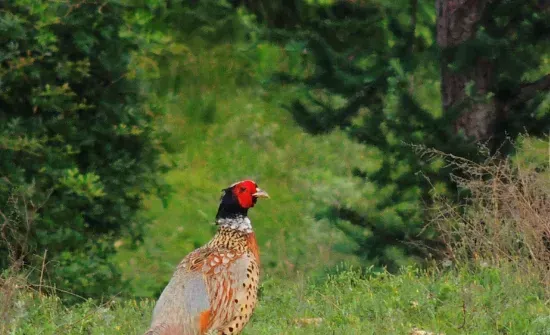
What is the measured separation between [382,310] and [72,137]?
4021 millimetres

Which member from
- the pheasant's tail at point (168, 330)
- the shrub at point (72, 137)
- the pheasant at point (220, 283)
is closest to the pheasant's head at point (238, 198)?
the pheasant at point (220, 283)

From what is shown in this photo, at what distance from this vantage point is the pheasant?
6.20m

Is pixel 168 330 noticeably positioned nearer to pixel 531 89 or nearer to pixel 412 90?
pixel 412 90

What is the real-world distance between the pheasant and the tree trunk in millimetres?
3544

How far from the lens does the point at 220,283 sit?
21.0 feet

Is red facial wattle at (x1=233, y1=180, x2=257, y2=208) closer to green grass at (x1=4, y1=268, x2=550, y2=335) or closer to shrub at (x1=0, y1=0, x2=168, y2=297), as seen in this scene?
green grass at (x1=4, y1=268, x2=550, y2=335)

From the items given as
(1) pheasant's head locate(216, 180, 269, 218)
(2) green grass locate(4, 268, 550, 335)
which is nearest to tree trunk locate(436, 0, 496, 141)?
(2) green grass locate(4, 268, 550, 335)

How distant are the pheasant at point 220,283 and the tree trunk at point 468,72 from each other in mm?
3544

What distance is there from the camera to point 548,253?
25.4 ft

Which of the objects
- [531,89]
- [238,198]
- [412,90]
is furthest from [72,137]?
[531,89]

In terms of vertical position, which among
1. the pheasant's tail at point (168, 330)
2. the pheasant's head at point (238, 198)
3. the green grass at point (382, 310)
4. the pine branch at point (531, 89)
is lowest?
the green grass at point (382, 310)

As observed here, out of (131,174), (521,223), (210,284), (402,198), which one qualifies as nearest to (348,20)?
(402,198)

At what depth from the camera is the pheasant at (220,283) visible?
6202 millimetres

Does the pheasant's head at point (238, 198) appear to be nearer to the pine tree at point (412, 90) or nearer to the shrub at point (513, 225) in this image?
the shrub at point (513, 225)
